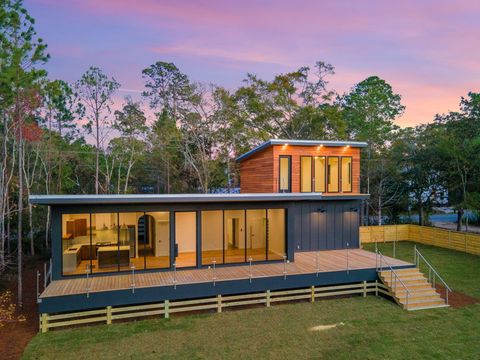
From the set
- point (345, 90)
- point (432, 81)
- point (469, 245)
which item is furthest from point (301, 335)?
point (345, 90)

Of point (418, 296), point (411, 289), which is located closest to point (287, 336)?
point (418, 296)

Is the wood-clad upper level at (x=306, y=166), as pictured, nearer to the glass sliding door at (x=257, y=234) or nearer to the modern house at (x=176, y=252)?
the modern house at (x=176, y=252)

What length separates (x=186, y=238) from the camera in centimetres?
1246

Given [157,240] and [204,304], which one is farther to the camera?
[157,240]

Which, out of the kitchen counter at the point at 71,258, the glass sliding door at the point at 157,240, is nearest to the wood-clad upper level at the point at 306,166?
the glass sliding door at the point at 157,240

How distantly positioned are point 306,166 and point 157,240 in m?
8.07

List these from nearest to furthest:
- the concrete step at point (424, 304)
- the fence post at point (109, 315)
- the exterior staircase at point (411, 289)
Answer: the fence post at point (109, 315) → the concrete step at point (424, 304) → the exterior staircase at point (411, 289)

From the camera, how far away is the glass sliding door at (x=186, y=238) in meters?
12.3

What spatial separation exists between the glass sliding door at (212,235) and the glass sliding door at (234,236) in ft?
0.63

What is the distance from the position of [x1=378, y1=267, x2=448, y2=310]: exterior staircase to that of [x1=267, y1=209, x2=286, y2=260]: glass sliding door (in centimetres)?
376

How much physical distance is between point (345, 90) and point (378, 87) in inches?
108

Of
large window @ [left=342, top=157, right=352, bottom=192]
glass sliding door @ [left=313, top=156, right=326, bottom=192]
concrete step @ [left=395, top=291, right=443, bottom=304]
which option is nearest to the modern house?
concrete step @ [left=395, top=291, right=443, bottom=304]

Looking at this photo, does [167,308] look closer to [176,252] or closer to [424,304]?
[176,252]

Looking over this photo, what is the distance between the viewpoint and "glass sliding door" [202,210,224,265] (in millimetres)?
12656
